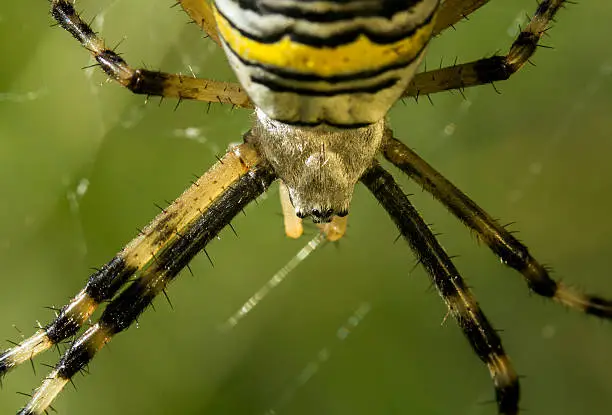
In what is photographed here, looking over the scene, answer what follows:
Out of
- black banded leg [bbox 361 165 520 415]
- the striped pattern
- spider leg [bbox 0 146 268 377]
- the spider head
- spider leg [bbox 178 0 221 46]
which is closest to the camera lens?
the striped pattern

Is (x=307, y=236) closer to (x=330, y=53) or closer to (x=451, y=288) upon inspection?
(x=451, y=288)

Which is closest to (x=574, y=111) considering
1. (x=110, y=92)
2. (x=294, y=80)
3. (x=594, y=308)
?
(x=594, y=308)

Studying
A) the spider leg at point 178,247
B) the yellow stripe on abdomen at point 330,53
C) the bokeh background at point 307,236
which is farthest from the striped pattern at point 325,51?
the bokeh background at point 307,236

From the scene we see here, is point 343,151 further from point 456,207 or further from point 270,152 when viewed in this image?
point 456,207

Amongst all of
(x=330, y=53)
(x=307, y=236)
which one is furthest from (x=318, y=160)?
(x=307, y=236)

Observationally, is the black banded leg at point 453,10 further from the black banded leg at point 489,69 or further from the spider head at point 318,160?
the spider head at point 318,160

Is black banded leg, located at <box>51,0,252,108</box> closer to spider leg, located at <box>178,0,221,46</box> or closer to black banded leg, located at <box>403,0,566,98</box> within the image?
spider leg, located at <box>178,0,221,46</box>

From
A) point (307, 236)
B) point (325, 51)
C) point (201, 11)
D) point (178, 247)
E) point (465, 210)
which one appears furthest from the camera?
point (307, 236)

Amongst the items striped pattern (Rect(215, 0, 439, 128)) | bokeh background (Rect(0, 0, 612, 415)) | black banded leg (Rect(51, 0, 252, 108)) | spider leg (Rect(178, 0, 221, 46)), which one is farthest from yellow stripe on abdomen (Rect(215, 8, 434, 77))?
bokeh background (Rect(0, 0, 612, 415))
